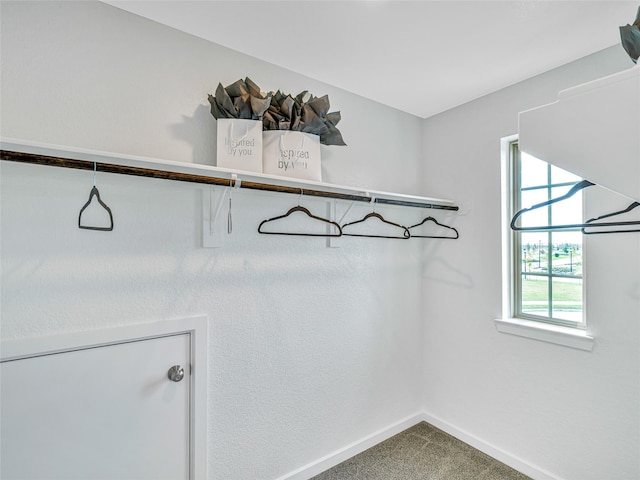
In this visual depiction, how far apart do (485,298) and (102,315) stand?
2.06 meters

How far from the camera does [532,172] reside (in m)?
1.96

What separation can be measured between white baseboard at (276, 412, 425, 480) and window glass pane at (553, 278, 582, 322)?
1.21m

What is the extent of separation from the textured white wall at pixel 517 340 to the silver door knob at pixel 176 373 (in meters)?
1.71

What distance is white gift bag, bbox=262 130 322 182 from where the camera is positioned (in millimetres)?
1565

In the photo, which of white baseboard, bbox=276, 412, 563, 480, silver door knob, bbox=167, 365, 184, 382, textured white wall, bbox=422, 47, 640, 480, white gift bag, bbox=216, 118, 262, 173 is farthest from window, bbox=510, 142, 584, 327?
silver door knob, bbox=167, 365, 184, 382

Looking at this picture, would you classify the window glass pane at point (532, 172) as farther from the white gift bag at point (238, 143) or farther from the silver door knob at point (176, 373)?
the silver door knob at point (176, 373)

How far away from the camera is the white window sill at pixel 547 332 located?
5.39 feet

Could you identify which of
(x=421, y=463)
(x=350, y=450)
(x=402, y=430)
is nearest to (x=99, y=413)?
(x=350, y=450)

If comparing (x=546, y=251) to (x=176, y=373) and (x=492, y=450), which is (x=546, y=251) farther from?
(x=176, y=373)

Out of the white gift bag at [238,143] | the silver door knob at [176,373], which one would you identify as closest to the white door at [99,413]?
the silver door knob at [176,373]

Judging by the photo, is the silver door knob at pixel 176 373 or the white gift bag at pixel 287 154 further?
the white gift bag at pixel 287 154

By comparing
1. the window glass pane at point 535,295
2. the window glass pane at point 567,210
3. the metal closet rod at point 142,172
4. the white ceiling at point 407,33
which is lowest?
the window glass pane at point 535,295

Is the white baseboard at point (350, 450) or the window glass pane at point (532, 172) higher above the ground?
the window glass pane at point (532, 172)

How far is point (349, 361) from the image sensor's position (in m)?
2.03
